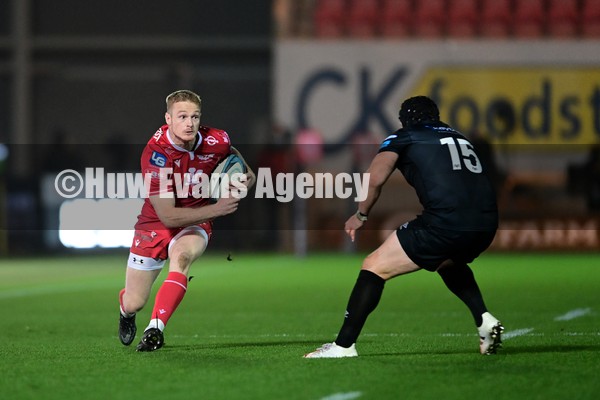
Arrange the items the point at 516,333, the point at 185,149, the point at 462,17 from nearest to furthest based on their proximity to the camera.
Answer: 1. the point at 185,149
2. the point at 516,333
3. the point at 462,17

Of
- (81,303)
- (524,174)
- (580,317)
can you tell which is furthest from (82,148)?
(580,317)

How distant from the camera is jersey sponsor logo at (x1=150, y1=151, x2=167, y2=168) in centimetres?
780

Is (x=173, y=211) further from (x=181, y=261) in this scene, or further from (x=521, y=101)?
(x=521, y=101)

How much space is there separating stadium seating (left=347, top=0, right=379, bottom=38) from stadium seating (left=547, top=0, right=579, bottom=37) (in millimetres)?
3812

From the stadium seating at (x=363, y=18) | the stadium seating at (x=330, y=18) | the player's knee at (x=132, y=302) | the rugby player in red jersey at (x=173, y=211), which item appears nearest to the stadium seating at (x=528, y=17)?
the stadium seating at (x=363, y=18)

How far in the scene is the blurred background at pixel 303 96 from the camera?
22078 mm

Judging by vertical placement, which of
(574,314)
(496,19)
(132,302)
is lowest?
(574,314)

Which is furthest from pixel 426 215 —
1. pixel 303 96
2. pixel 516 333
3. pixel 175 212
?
pixel 303 96

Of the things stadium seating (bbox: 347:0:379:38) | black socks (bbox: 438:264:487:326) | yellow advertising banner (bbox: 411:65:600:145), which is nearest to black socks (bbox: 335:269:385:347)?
black socks (bbox: 438:264:487:326)

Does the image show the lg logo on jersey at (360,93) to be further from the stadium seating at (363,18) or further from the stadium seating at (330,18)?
the stadium seating at (363,18)

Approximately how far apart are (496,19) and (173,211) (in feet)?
62.8

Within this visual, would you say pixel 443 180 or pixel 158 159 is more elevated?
pixel 158 159

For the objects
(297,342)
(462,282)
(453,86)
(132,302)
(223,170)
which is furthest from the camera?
(453,86)

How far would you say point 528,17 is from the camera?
25.7 metres
